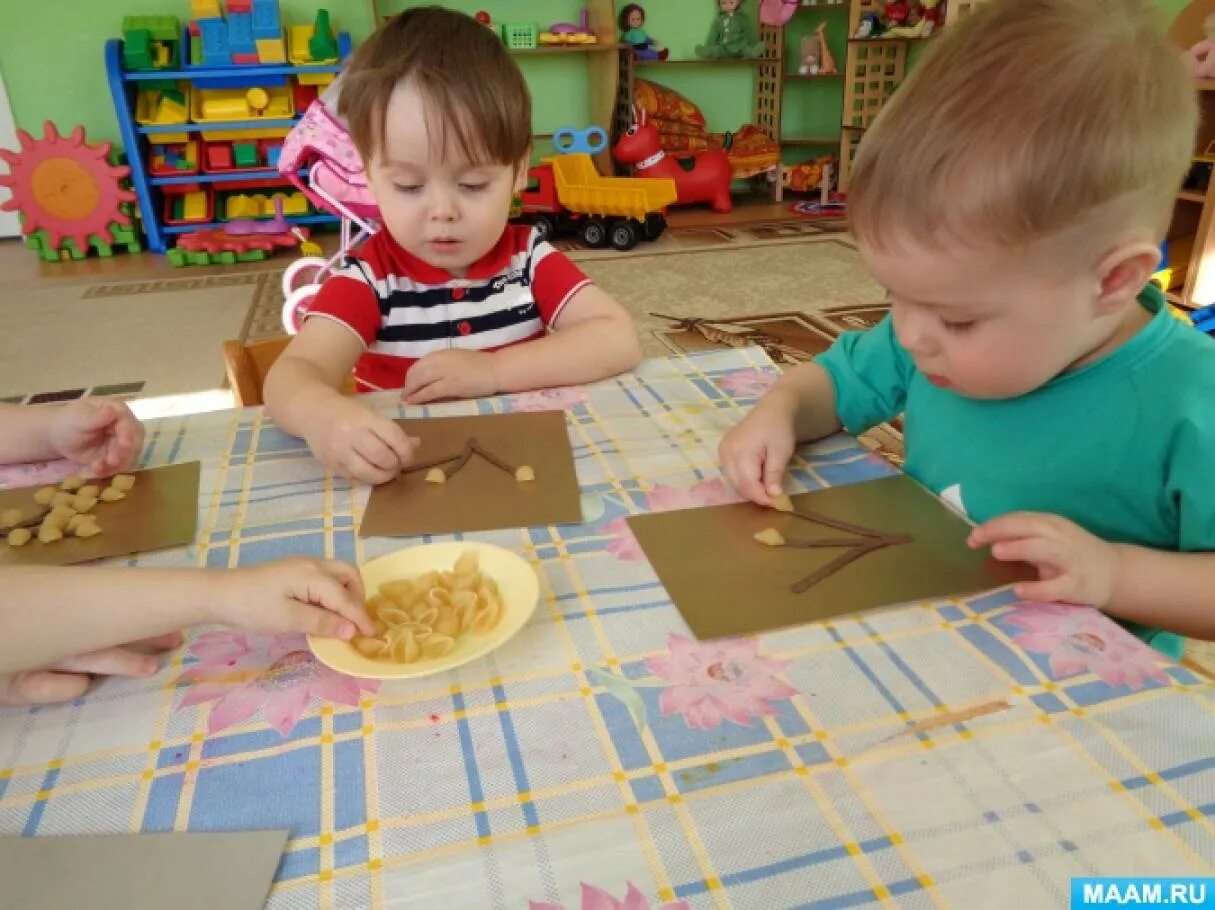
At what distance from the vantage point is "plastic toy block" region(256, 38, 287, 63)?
3.19 m

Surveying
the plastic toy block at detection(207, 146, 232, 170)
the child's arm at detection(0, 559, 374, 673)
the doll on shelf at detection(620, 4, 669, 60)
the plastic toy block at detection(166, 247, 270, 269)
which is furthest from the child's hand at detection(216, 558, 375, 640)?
the doll on shelf at detection(620, 4, 669, 60)

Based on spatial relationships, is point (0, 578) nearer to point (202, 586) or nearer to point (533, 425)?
point (202, 586)

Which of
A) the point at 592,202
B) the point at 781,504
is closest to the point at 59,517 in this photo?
the point at 781,504

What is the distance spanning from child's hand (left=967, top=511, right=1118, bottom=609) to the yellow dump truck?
2.84 meters

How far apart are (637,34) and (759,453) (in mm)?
3528

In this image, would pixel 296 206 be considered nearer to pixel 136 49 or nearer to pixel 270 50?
pixel 270 50

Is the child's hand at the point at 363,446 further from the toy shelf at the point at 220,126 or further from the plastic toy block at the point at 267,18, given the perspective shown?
the plastic toy block at the point at 267,18

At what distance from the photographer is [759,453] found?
679 mm

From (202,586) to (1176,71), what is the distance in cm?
65

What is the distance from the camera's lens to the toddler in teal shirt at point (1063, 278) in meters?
0.50

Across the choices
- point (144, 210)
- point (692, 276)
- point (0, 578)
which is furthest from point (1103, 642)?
point (144, 210)

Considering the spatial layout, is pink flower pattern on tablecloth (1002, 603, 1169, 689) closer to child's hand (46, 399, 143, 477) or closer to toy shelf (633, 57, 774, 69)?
child's hand (46, 399, 143, 477)

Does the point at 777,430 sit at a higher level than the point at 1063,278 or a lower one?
lower

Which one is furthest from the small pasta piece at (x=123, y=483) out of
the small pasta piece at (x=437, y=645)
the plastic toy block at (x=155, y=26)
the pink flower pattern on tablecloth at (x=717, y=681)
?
the plastic toy block at (x=155, y=26)
